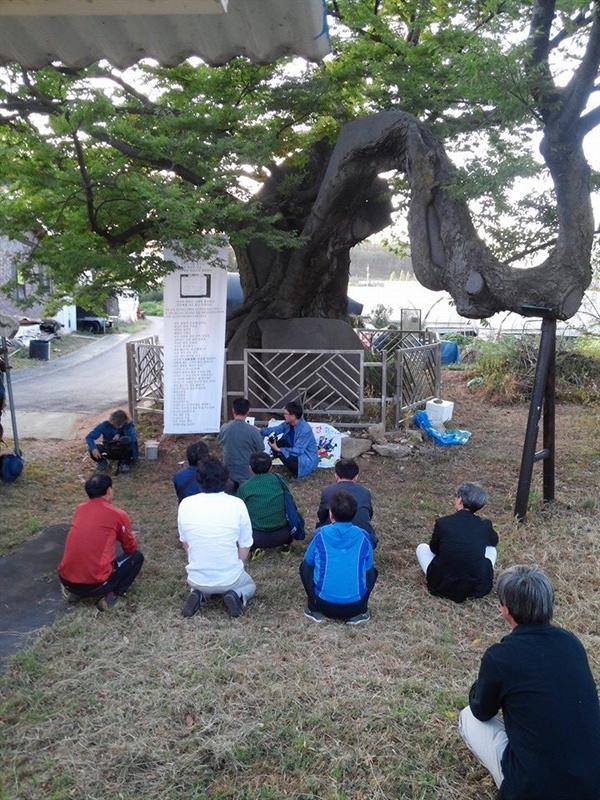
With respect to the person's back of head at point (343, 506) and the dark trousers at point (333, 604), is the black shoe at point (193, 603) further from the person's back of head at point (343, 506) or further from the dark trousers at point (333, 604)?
the person's back of head at point (343, 506)

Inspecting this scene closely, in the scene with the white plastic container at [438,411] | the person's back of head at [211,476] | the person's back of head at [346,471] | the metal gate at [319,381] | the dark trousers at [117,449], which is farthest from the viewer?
the white plastic container at [438,411]

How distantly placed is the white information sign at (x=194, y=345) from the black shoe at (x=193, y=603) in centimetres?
480

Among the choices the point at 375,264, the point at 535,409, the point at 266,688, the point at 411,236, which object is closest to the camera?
the point at 266,688

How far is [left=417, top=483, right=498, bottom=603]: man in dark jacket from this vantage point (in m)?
4.97

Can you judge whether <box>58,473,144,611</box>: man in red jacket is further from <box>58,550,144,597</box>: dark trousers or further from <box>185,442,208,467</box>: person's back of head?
<box>185,442,208,467</box>: person's back of head

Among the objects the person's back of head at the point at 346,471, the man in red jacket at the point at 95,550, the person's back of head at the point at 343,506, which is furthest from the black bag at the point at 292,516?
the man in red jacket at the point at 95,550

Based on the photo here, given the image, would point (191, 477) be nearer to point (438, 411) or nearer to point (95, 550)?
point (95, 550)

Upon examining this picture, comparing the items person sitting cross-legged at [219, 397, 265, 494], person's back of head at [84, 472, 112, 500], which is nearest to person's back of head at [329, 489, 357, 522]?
person's back of head at [84, 472, 112, 500]

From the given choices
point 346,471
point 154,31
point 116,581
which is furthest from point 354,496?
point 154,31

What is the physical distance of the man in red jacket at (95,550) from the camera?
4.80 meters

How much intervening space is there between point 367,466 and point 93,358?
1494 cm

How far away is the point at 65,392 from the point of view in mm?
15180

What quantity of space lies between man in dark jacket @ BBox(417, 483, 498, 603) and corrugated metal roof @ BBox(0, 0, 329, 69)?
10.6 feet

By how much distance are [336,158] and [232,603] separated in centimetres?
650
